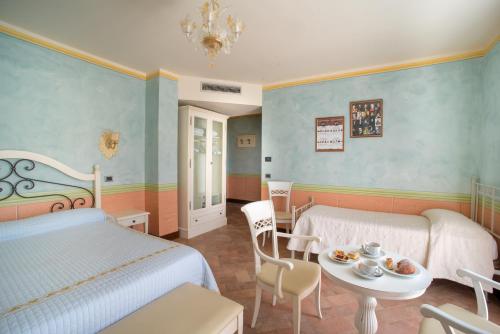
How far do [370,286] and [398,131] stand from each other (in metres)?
2.60

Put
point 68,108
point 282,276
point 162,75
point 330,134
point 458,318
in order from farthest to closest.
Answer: point 330,134 → point 162,75 → point 68,108 → point 282,276 → point 458,318

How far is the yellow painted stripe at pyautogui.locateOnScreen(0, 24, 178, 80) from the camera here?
232 centimetres

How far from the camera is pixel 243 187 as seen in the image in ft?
21.1

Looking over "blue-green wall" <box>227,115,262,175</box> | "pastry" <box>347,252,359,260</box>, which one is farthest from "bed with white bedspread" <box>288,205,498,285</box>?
"blue-green wall" <box>227,115,262,175</box>

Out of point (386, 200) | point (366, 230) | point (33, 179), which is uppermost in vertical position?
point (33, 179)

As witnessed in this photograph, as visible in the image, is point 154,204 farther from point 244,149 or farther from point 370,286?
point 244,149

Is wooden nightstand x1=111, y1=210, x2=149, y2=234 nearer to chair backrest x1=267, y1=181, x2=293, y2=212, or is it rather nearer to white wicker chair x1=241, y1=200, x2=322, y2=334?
white wicker chair x1=241, y1=200, x2=322, y2=334

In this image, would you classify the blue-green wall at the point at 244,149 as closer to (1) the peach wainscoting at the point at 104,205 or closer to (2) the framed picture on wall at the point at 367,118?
(2) the framed picture on wall at the point at 367,118

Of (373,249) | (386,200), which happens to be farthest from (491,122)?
(373,249)

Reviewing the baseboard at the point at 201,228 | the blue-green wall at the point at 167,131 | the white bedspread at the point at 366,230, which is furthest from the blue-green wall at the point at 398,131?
the blue-green wall at the point at 167,131

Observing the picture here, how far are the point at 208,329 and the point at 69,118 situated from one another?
2.95 metres

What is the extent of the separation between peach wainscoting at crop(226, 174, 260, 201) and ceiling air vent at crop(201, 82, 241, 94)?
9.30ft

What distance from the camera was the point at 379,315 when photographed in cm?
188

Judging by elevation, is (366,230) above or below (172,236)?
above
